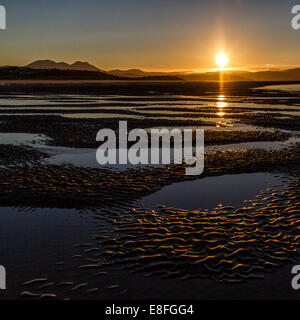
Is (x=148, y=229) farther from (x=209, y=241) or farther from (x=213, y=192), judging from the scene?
(x=213, y=192)

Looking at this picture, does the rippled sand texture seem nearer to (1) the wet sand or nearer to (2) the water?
(1) the wet sand

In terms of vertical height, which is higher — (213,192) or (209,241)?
(213,192)

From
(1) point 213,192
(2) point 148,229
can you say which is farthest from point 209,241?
(1) point 213,192

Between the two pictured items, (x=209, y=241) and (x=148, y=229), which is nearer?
(x=209, y=241)

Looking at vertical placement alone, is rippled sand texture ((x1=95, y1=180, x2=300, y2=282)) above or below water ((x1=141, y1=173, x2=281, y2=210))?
below

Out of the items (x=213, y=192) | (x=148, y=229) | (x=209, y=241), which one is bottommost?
(x=209, y=241)

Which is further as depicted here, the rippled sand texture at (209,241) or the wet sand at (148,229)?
the rippled sand texture at (209,241)

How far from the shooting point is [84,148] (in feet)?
84.2

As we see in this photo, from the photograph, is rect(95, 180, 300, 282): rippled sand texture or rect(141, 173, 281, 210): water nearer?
rect(95, 180, 300, 282): rippled sand texture

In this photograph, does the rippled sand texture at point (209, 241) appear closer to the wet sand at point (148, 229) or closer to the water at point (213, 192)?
the wet sand at point (148, 229)

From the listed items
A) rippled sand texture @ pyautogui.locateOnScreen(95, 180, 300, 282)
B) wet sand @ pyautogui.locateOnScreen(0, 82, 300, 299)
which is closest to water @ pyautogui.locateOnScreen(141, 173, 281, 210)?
wet sand @ pyautogui.locateOnScreen(0, 82, 300, 299)

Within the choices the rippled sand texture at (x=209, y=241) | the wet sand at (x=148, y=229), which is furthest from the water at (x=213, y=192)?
the rippled sand texture at (x=209, y=241)

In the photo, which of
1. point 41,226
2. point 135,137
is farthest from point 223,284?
point 135,137
